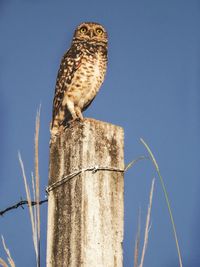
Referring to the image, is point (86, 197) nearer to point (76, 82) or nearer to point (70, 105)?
point (70, 105)

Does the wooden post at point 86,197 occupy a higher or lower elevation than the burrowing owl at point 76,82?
lower

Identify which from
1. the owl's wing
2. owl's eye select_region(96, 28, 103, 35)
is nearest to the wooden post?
the owl's wing

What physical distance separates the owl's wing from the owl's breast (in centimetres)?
5

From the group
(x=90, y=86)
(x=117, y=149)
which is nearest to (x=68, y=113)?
(x=90, y=86)

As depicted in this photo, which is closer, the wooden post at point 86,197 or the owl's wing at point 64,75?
the wooden post at point 86,197

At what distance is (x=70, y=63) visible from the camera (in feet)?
20.3

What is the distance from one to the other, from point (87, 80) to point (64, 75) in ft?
0.89

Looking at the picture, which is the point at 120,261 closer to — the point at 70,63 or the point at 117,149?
the point at 117,149

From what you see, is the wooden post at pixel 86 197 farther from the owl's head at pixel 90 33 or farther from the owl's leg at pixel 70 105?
the owl's head at pixel 90 33

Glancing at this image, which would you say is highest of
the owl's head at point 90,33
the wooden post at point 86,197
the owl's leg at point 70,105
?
the owl's head at point 90,33

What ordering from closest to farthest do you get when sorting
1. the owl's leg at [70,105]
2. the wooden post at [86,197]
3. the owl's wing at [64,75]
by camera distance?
the wooden post at [86,197], the owl's leg at [70,105], the owl's wing at [64,75]

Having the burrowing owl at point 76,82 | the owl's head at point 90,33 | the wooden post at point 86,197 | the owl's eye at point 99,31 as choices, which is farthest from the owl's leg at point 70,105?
the wooden post at point 86,197

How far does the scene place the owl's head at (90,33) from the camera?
22.4 ft

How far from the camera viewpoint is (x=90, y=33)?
6895mm
